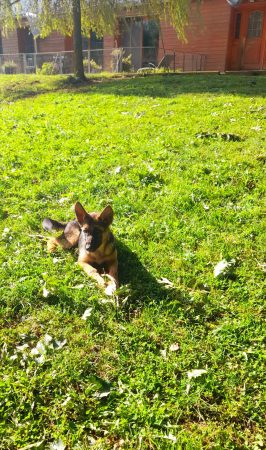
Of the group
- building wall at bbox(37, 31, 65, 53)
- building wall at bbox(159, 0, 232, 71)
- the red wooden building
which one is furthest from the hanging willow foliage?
building wall at bbox(37, 31, 65, 53)

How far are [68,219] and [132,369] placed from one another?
2757mm

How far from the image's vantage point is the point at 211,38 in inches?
875

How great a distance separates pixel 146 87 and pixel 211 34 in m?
10.1

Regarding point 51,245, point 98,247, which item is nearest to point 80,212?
point 98,247

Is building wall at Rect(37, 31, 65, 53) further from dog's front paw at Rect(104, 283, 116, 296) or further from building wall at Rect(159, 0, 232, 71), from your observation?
dog's front paw at Rect(104, 283, 116, 296)

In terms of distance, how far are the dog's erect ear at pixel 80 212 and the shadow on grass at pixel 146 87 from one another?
376 inches

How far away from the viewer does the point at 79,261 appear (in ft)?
13.6

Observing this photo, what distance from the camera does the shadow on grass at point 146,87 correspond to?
13.2 m

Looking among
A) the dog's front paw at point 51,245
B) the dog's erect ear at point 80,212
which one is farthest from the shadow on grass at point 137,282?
the dog's front paw at point 51,245

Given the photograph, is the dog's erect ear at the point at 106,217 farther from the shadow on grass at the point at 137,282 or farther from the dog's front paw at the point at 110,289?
the dog's front paw at the point at 110,289

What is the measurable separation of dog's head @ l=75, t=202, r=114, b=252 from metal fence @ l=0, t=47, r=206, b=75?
20.1 meters

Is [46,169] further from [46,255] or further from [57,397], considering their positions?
[57,397]

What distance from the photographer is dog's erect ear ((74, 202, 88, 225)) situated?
4.07 metres

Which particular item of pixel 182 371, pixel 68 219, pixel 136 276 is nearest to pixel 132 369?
pixel 182 371
